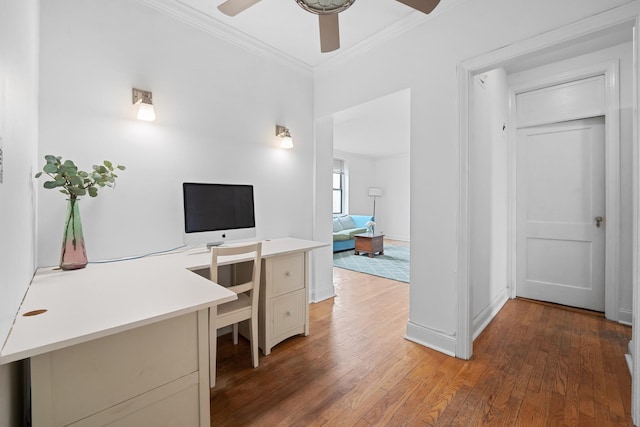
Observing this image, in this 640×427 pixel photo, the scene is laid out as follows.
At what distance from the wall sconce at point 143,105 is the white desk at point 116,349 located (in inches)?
45.7

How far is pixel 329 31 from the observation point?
69.6 inches

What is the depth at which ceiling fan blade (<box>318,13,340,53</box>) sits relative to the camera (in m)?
1.67

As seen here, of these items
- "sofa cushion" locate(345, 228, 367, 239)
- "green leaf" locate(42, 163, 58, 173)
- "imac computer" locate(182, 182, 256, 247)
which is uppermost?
"green leaf" locate(42, 163, 58, 173)

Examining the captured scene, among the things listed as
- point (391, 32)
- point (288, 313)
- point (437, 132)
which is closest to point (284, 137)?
point (391, 32)

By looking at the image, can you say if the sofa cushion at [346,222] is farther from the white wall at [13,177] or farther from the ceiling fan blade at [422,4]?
the white wall at [13,177]

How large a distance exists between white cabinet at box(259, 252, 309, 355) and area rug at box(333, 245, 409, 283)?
211 centimetres

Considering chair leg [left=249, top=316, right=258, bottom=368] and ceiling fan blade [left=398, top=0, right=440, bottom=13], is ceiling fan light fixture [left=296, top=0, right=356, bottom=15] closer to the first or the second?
ceiling fan blade [left=398, top=0, right=440, bottom=13]

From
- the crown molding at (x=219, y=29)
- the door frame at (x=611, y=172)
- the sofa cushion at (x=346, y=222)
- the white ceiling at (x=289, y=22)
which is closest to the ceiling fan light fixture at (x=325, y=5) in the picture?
the white ceiling at (x=289, y=22)

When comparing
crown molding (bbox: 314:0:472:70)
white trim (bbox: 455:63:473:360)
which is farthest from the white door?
crown molding (bbox: 314:0:472:70)

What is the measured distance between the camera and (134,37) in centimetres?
202

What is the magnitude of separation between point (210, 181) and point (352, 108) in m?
1.55

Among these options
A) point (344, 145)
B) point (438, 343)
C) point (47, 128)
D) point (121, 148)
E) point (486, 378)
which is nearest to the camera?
point (47, 128)

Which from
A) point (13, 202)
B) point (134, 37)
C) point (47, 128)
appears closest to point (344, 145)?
point (134, 37)

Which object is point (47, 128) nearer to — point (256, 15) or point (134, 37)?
point (134, 37)
